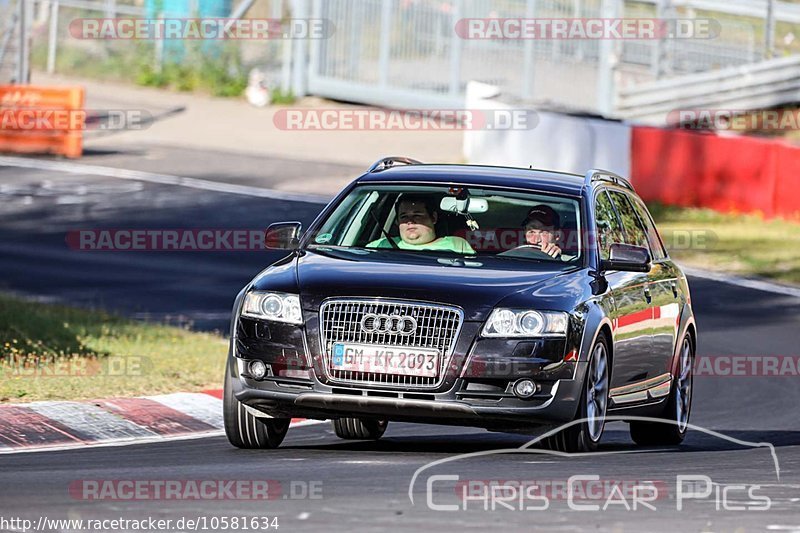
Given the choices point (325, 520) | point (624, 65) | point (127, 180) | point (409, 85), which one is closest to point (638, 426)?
point (325, 520)

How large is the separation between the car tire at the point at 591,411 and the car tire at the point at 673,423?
133 cm

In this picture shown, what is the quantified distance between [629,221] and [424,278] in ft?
8.08

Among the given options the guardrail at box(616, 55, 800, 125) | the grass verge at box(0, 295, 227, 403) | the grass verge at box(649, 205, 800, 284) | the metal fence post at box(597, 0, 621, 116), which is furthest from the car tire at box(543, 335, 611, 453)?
the metal fence post at box(597, 0, 621, 116)

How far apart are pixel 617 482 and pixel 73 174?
77.0 ft

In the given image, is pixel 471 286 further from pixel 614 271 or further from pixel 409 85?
pixel 409 85

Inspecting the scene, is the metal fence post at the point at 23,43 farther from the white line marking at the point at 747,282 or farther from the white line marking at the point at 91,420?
the white line marking at the point at 91,420

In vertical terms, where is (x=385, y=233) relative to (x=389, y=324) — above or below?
above

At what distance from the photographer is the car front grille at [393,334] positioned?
8.98m

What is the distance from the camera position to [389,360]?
354 inches

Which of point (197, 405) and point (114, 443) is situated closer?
point (114, 443)

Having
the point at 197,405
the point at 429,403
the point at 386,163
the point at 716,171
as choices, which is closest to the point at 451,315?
the point at 429,403

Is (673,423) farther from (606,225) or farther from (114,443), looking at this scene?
(114,443)

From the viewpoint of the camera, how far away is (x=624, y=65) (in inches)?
1396

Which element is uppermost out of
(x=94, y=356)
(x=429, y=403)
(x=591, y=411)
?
(x=429, y=403)
